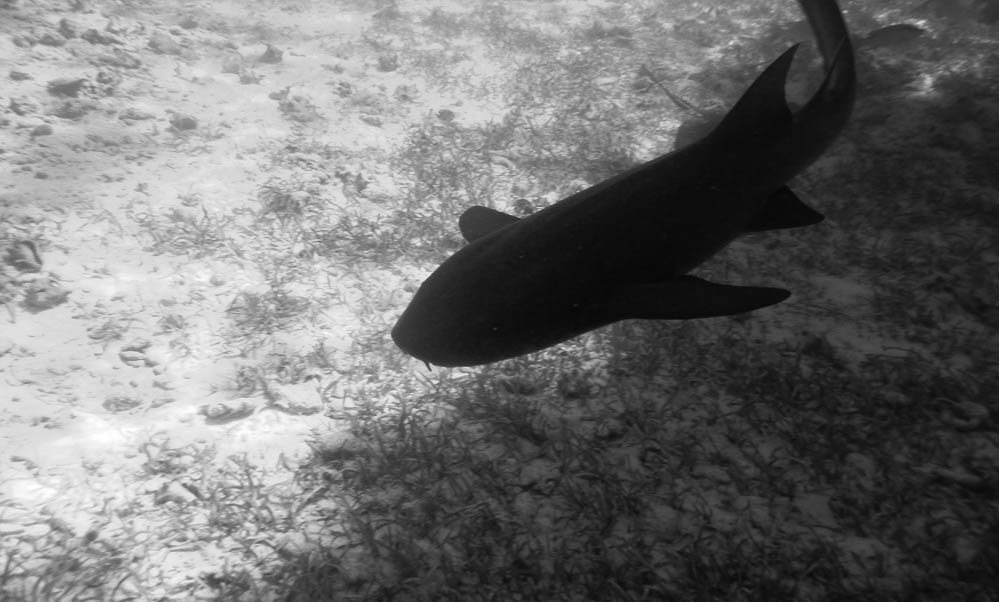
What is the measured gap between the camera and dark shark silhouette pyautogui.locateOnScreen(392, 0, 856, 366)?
7.20 feet

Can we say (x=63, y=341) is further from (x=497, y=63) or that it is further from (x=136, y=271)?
(x=497, y=63)

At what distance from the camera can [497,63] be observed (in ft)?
33.0

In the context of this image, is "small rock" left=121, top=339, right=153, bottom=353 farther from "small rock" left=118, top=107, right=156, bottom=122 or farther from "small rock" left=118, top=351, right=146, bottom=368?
"small rock" left=118, top=107, right=156, bottom=122

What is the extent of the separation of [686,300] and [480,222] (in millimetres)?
1469

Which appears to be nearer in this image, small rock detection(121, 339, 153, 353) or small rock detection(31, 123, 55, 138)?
small rock detection(121, 339, 153, 353)

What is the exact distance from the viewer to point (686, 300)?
2229 mm

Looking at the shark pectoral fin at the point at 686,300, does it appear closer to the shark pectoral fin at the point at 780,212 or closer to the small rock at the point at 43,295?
the shark pectoral fin at the point at 780,212

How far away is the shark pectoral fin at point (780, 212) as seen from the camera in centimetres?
296

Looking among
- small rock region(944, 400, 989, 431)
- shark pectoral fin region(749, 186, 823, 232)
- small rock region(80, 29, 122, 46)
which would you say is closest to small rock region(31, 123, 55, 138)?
small rock region(80, 29, 122, 46)

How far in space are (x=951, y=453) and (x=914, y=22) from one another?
11284 mm

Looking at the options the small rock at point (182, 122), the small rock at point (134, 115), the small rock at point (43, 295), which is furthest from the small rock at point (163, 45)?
the small rock at point (43, 295)

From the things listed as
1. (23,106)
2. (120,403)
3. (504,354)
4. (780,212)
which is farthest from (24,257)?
(780,212)

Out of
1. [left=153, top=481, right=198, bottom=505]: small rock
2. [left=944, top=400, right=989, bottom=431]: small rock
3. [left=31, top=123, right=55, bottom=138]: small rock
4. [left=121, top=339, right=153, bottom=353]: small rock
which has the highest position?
[left=31, top=123, right=55, bottom=138]: small rock

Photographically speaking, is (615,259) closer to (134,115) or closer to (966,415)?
(966,415)
